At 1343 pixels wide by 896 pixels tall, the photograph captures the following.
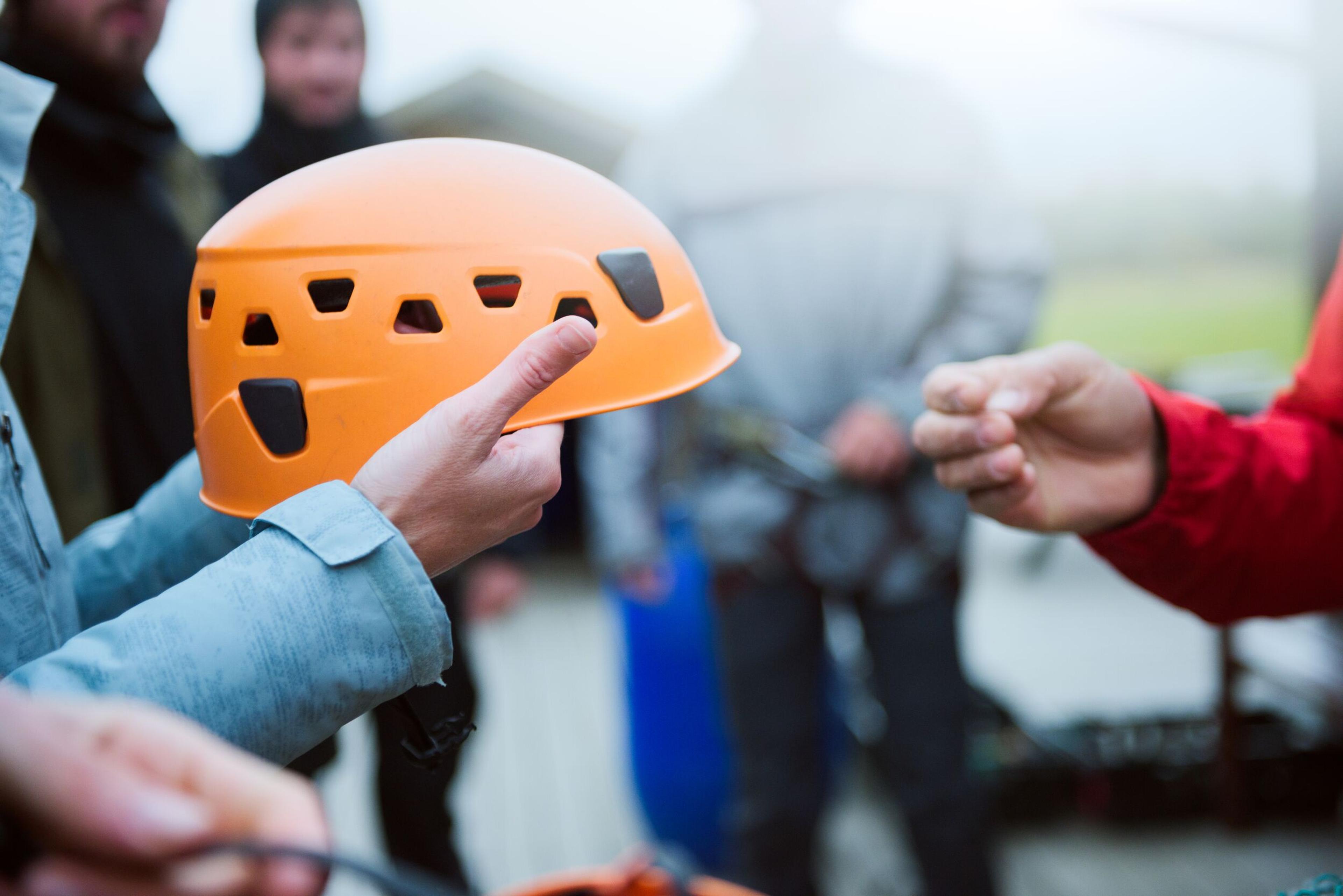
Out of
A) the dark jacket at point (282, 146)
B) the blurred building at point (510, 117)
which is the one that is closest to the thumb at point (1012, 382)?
the dark jacket at point (282, 146)

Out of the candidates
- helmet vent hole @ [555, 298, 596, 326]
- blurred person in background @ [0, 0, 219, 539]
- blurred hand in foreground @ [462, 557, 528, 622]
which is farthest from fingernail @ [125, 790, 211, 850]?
blurred hand in foreground @ [462, 557, 528, 622]

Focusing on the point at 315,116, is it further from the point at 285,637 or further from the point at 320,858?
the point at 320,858

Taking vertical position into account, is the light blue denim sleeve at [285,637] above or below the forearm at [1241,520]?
above

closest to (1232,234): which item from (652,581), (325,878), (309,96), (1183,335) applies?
(1183,335)

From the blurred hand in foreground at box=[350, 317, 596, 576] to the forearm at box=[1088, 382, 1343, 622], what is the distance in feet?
2.32

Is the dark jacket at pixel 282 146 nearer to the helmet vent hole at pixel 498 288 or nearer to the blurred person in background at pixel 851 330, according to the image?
the helmet vent hole at pixel 498 288

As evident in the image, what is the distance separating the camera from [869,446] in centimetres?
166

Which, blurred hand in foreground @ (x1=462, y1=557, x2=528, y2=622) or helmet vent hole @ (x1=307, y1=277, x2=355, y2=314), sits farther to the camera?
blurred hand in foreground @ (x1=462, y1=557, x2=528, y2=622)

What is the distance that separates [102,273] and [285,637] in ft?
3.69

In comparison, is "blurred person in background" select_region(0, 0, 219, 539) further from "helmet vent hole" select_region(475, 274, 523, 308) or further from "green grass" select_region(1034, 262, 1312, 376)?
"green grass" select_region(1034, 262, 1312, 376)

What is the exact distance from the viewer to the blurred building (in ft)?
16.0

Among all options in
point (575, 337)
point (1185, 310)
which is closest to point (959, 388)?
point (575, 337)

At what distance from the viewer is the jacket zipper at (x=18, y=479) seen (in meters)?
0.73

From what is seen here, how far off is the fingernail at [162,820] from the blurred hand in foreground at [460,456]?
1.12 ft
